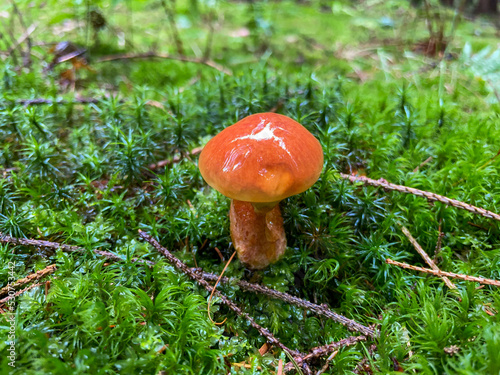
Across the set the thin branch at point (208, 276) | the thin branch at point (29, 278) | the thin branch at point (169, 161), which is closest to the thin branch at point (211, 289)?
the thin branch at point (208, 276)

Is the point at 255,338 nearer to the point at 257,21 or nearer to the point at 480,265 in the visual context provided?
the point at 480,265

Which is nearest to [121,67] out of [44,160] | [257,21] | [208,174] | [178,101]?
[178,101]

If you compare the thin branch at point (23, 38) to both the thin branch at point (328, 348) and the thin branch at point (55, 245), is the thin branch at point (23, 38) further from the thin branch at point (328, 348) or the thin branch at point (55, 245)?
the thin branch at point (328, 348)

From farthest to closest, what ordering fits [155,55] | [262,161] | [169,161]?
[155,55] < [169,161] < [262,161]

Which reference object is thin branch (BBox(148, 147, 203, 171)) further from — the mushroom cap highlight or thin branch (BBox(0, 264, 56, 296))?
thin branch (BBox(0, 264, 56, 296))

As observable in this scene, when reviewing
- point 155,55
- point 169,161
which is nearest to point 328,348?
point 169,161

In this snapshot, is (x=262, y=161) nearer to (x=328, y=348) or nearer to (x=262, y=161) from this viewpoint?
(x=262, y=161)

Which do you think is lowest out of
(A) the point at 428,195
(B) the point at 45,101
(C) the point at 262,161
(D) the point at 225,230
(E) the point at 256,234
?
(D) the point at 225,230

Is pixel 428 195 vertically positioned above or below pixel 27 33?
below
